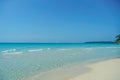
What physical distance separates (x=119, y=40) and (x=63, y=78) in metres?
16.3

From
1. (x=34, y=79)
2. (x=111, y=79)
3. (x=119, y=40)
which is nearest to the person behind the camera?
(x=111, y=79)

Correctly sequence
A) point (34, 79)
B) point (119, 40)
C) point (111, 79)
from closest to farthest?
point (111, 79) < point (34, 79) < point (119, 40)

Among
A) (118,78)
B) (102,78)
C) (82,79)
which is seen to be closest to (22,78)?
(82,79)

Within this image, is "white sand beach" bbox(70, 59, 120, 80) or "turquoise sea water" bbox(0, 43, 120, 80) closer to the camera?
"white sand beach" bbox(70, 59, 120, 80)

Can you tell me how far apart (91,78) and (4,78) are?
157cm

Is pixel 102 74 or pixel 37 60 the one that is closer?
pixel 102 74

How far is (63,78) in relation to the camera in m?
3.70

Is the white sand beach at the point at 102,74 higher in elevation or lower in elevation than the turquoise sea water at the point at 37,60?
lower

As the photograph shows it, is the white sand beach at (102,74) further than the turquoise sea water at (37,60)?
No

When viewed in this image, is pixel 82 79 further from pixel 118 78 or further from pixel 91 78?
pixel 118 78

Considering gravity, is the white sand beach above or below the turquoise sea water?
below

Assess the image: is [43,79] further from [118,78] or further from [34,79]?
[118,78]

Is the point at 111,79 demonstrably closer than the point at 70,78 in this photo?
Yes

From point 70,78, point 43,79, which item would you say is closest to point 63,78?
point 70,78
